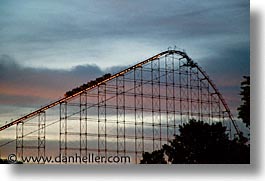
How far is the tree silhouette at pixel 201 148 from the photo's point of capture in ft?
15.2

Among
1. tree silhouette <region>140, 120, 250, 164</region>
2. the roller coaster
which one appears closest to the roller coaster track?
the roller coaster

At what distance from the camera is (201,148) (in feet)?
15.5

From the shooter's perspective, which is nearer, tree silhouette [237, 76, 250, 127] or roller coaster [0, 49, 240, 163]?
roller coaster [0, 49, 240, 163]

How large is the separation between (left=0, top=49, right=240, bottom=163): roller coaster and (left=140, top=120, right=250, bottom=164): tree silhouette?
66mm

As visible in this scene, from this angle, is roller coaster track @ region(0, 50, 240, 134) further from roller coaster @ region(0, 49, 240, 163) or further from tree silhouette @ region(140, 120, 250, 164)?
tree silhouette @ region(140, 120, 250, 164)

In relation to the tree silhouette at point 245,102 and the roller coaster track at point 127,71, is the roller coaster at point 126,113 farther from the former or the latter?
the tree silhouette at point 245,102

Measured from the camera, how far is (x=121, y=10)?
4691 mm

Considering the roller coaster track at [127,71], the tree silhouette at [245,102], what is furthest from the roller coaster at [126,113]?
the tree silhouette at [245,102]

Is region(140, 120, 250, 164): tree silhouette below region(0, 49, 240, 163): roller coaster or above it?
below

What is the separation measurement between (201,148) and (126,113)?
2.17 feet

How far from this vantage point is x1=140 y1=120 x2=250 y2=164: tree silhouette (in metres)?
4.64

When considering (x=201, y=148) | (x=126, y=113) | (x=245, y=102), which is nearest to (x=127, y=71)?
(x=126, y=113)

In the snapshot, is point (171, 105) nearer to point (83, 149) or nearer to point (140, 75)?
point (140, 75)

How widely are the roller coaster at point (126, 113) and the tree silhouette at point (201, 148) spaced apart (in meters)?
0.07
